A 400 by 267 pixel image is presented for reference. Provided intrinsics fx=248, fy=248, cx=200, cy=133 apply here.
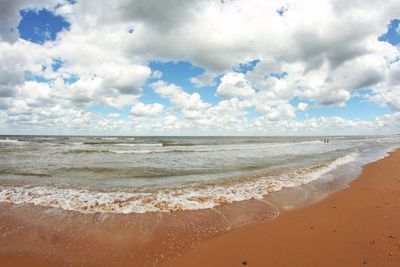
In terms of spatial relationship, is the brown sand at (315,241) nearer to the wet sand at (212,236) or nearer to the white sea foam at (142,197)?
the wet sand at (212,236)

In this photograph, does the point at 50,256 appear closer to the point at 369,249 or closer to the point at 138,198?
the point at 138,198

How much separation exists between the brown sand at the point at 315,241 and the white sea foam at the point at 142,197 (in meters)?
2.37

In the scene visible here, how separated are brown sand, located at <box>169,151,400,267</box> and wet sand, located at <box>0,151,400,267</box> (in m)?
0.02

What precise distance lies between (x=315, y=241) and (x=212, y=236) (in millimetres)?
2288

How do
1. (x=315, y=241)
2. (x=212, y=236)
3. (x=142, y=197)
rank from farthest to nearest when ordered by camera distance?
(x=142, y=197) < (x=212, y=236) < (x=315, y=241)

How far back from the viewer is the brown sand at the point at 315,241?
15.5 ft

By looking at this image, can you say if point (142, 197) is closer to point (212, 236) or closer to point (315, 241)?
point (212, 236)

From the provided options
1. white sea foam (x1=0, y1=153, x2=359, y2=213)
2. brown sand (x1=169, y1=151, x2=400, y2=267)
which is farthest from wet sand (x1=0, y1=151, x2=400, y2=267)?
white sea foam (x1=0, y1=153, x2=359, y2=213)

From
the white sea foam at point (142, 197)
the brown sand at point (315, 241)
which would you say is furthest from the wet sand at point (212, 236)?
the white sea foam at point (142, 197)

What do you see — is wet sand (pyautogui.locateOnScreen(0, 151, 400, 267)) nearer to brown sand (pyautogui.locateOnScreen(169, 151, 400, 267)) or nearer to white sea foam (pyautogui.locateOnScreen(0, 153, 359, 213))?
brown sand (pyautogui.locateOnScreen(169, 151, 400, 267))

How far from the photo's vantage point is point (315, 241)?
547 centimetres

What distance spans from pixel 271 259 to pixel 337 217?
3.35 m

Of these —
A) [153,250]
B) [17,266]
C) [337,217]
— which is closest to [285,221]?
[337,217]

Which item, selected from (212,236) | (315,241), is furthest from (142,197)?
(315,241)
